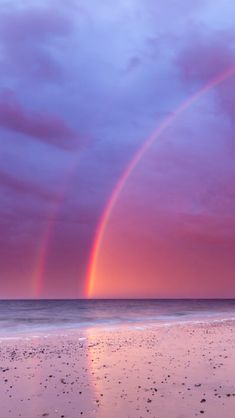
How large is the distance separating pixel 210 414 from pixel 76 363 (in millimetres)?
9648

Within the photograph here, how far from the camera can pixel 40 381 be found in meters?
16.5

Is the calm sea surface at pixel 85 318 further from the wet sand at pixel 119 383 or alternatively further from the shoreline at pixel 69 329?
the wet sand at pixel 119 383

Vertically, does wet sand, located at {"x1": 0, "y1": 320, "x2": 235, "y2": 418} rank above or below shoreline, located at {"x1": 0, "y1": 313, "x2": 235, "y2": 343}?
below

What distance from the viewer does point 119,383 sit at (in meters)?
15.7

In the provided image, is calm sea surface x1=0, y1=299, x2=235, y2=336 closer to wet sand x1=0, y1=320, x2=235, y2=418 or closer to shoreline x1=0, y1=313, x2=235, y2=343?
shoreline x1=0, y1=313, x2=235, y2=343

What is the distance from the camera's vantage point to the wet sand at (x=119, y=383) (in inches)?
489

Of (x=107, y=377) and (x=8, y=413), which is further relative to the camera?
(x=107, y=377)

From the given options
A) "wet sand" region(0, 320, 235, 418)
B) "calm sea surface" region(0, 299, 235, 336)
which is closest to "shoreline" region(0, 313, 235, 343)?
"calm sea surface" region(0, 299, 235, 336)

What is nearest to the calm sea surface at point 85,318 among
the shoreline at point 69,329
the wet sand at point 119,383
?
the shoreline at point 69,329

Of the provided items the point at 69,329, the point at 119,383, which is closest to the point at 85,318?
the point at 69,329

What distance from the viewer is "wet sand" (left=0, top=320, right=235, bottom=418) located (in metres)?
12.4

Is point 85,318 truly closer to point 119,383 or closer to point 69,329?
point 69,329

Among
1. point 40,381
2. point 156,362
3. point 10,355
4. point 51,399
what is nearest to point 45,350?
point 10,355

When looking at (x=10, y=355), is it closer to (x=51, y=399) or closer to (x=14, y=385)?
(x=14, y=385)
